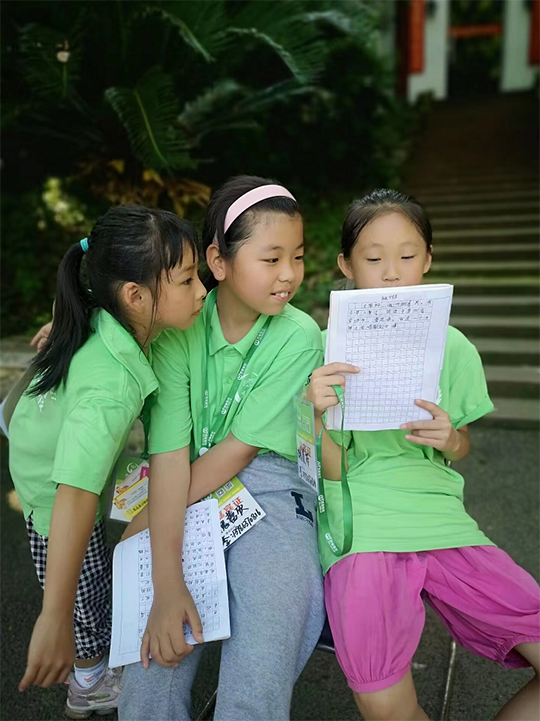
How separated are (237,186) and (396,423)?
2.43ft

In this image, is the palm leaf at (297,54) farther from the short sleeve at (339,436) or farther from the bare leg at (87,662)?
the bare leg at (87,662)

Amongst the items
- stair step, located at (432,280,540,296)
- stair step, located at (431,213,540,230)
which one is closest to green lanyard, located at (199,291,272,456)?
stair step, located at (432,280,540,296)

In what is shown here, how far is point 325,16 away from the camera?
4.25 metres

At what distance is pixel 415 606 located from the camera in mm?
1422

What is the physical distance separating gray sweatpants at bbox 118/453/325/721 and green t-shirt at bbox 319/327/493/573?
95mm

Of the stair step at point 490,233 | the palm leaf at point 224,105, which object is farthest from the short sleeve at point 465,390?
the stair step at point 490,233

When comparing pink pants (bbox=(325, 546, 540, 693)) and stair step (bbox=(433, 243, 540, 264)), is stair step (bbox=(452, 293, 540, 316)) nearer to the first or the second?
stair step (bbox=(433, 243, 540, 264))

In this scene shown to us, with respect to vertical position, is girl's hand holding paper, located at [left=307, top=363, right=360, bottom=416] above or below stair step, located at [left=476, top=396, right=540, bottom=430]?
above

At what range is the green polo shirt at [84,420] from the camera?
134 cm

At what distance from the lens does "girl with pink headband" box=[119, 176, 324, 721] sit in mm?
1354

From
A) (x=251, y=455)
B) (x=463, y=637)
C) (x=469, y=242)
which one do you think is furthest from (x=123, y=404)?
(x=469, y=242)

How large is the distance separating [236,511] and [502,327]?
12.0ft

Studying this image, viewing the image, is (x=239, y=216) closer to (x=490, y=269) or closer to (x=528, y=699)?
(x=528, y=699)

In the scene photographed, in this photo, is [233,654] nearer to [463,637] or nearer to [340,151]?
[463,637]
